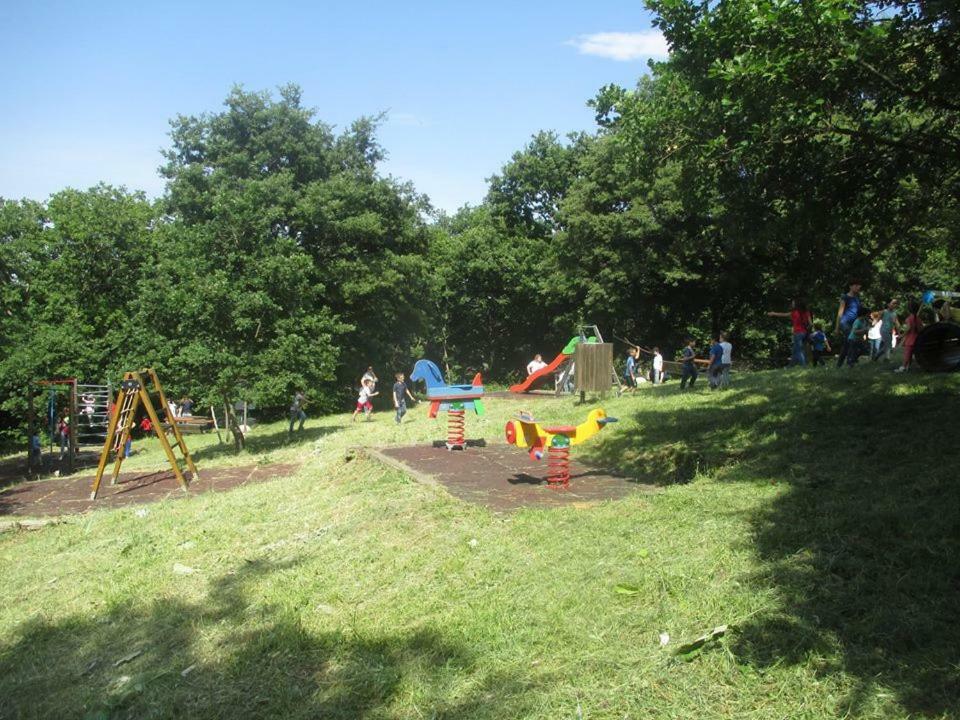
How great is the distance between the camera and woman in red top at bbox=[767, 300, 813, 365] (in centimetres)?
1706

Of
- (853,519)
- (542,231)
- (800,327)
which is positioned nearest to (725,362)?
(800,327)

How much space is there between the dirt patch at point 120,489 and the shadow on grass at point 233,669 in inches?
261

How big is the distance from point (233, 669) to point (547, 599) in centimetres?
220

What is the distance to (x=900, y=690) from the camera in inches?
154

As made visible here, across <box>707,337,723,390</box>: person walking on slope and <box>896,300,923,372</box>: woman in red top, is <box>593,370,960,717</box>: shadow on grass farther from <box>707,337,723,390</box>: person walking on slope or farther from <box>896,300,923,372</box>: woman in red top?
<box>707,337,723,390</box>: person walking on slope

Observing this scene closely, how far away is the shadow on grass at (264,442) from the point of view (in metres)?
19.7

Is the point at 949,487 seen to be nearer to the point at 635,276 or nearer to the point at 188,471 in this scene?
the point at 188,471

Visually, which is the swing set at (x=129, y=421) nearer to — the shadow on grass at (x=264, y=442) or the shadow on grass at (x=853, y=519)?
the shadow on grass at (x=264, y=442)

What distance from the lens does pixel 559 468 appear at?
9.29 metres

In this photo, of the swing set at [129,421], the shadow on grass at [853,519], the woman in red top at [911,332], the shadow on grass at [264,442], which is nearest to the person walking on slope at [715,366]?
the woman in red top at [911,332]

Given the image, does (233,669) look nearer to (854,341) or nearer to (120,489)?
(120,489)

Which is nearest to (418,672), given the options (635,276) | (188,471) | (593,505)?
(593,505)

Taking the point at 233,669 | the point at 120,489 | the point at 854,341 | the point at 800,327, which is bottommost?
the point at 233,669

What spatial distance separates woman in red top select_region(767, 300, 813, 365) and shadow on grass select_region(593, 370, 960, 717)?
17.2ft
